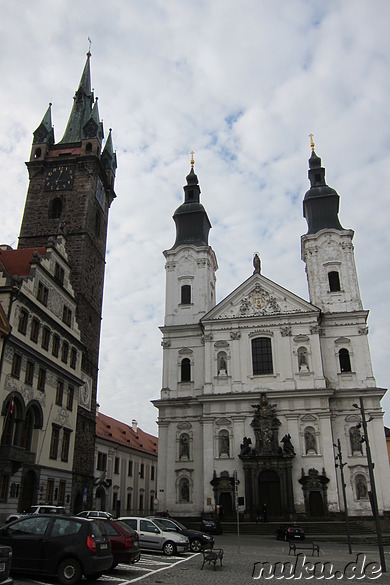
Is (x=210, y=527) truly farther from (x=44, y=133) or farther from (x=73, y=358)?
(x=44, y=133)

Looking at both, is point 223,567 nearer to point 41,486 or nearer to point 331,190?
point 41,486

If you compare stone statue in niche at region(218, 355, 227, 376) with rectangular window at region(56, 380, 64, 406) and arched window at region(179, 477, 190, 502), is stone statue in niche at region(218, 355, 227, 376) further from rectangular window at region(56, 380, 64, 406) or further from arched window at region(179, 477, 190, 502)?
rectangular window at region(56, 380, 64, 406)

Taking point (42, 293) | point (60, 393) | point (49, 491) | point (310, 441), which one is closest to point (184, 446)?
point (310, 441)

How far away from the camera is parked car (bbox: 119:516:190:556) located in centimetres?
1844

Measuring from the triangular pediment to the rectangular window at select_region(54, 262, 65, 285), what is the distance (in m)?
15.0

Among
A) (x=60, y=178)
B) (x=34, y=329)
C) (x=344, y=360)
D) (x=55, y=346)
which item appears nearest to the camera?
(x=34, y=329)

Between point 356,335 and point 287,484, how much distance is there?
13256 mm

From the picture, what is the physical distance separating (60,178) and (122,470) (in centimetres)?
2883

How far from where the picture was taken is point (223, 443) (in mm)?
40375

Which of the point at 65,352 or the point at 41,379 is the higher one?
the point at 65,352

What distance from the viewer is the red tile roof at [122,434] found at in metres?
50.2

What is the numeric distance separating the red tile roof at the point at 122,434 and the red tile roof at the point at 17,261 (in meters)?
20.7

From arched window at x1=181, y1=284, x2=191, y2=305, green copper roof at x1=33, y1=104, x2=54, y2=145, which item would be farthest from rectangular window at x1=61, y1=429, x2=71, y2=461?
green copper roof at x1=33, y1=104, x2=54, y2=145

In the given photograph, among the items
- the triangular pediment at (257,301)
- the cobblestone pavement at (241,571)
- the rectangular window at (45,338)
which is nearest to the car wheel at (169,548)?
the cobblestone pavement at (241,571)
